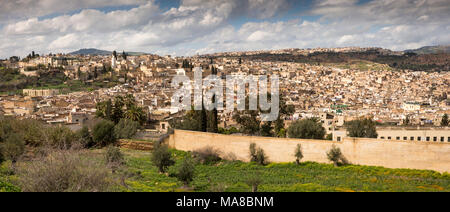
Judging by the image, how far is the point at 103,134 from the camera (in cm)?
2706

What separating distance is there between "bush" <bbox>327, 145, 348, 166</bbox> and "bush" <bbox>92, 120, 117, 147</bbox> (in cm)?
1478

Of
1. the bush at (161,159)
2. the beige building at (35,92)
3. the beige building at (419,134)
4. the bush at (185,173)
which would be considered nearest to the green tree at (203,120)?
the bush at (161,159)

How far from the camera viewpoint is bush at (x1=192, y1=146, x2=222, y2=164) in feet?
75.2

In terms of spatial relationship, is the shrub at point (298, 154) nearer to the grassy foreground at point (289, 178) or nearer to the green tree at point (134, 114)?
the grassy foreground at point (289, 178)

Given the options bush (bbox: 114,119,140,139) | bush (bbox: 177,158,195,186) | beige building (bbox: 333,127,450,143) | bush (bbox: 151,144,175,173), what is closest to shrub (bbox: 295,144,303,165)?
bush (bbox: 177,158,195,186)

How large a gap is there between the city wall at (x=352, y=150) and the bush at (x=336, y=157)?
0.63 feet

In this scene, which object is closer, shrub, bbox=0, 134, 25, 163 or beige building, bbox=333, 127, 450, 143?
shrub, bbox=0, 134, 25, 163

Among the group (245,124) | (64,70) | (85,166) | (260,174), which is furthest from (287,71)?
(85,166)

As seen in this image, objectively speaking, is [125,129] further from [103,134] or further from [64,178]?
[64,178]

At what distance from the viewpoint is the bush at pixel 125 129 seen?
92.6 ft

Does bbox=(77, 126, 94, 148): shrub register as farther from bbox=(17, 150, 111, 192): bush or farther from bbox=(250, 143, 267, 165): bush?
bbox=(17, 150, 111, 192): bush

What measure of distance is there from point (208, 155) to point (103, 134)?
8.15m
